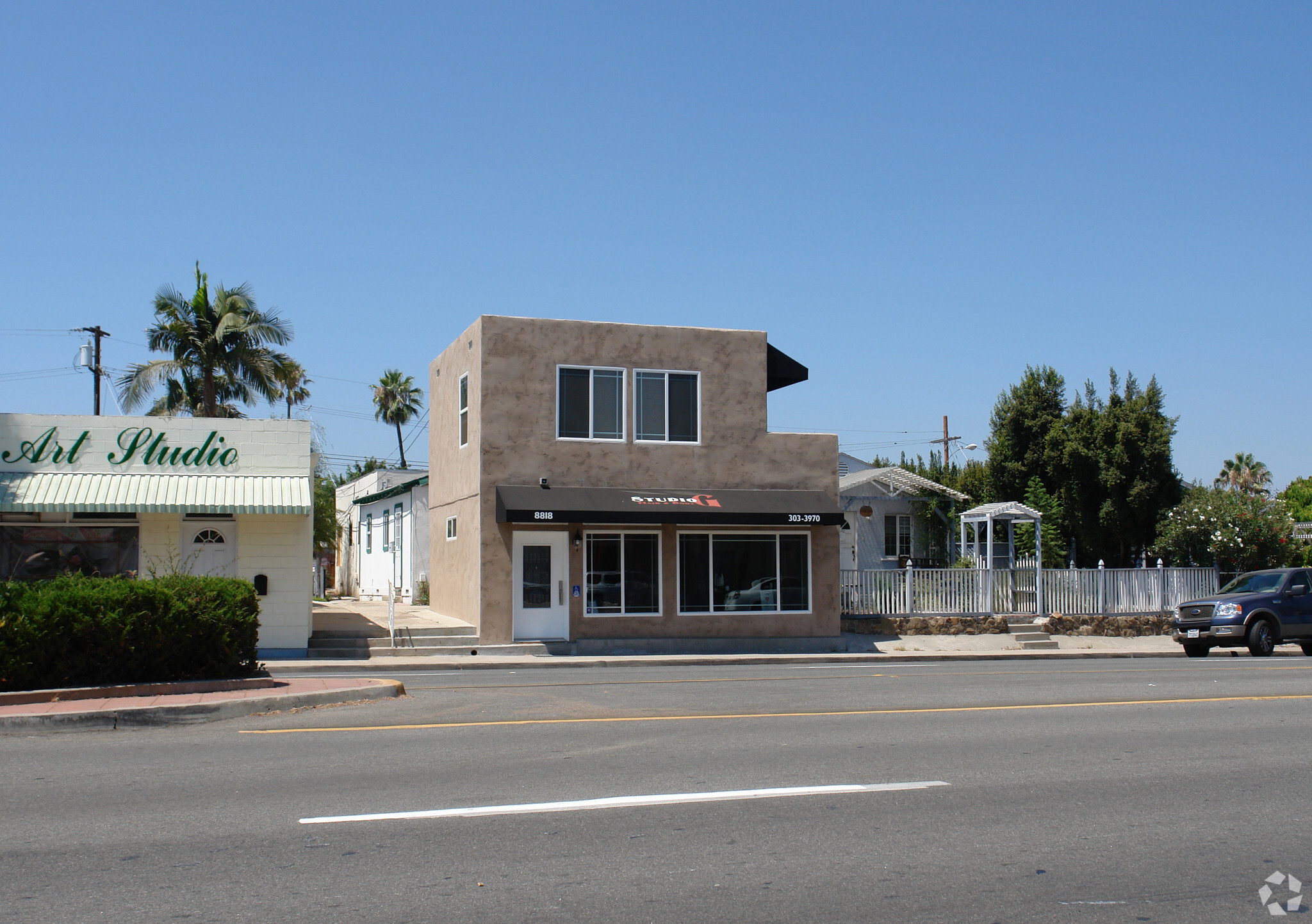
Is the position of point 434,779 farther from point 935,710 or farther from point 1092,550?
point 1092,550

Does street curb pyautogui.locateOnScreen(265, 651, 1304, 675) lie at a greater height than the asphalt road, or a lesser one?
lesser

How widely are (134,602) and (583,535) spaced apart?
39.1 ft

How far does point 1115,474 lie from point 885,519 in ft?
23.1

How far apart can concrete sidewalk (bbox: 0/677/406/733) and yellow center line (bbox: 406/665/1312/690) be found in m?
2.09

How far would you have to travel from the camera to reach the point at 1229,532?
95.6 ft

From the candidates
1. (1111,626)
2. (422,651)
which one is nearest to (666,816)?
(422,651)

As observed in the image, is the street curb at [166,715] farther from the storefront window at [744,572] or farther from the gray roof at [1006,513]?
A: the gray roof at [1006,513]

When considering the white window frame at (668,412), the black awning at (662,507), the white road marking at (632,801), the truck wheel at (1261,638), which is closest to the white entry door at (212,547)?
the black awning at (662,507)

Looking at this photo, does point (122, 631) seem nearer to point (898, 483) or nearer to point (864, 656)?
point (864, 656)

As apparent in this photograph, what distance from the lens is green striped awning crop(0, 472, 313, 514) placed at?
1955 centimetres

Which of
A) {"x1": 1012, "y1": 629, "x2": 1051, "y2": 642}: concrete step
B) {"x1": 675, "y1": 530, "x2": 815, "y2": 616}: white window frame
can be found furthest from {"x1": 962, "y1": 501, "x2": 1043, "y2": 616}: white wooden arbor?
{"x1": 675, "y1": 530, "x2": 815, "y2": 616}: white window frame

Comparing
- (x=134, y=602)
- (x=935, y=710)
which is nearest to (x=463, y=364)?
(x=134, y=602)

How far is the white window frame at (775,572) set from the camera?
2372 centimetres

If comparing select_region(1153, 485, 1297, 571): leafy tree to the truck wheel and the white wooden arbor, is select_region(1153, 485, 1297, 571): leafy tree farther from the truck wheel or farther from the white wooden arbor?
the truck wheel
